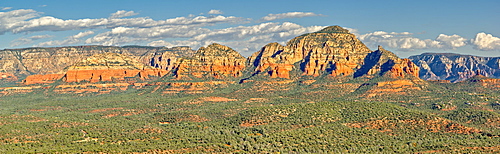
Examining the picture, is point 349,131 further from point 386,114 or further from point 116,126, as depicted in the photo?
point 116,126

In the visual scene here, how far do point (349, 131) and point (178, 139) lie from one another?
45630mm

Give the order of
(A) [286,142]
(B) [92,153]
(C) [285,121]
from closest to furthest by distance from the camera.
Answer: (B) [92,153]
(A) [286,142]
(C) [285,121]

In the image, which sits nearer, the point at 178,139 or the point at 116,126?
the point at 178,139

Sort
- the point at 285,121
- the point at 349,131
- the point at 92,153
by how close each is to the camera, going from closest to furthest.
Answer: the point at 92,153, the point at 349,131, the point at 285,121

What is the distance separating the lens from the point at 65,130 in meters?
163

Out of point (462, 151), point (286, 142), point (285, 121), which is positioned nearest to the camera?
point (462, 151)

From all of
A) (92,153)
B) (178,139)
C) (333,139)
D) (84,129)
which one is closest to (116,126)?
(84,129)

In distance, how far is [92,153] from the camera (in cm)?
13250

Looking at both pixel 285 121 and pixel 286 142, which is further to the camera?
pixel 285 121

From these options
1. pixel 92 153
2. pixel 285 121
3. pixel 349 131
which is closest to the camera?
pixel 92 153

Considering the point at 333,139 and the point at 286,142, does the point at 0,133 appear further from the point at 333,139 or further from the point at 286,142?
the point at 333,139

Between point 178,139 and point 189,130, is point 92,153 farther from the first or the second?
point 189,130

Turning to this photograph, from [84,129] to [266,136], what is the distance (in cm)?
4425

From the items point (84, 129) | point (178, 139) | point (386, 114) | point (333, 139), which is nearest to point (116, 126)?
point (84, 129)
